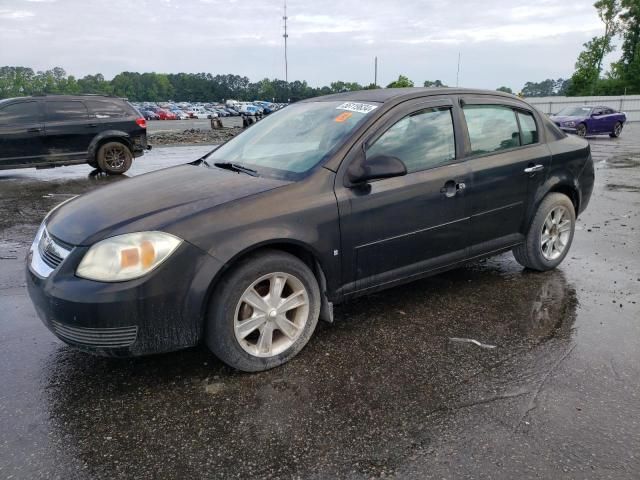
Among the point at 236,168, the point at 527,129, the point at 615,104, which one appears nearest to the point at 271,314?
the point at 236,168

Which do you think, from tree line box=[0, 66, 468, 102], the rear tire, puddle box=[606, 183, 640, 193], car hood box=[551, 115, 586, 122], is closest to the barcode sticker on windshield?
puddle box=[606, 183, 640, 193]

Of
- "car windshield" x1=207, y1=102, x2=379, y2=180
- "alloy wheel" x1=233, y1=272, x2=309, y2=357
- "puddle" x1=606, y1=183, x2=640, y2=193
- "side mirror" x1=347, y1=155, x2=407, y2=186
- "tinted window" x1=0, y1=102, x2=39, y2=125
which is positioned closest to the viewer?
"alloy wheel" x1=233, y1=272, x2=309, y2=357

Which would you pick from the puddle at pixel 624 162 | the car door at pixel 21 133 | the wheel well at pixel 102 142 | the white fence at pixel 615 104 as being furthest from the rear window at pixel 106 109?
the white fence at pixel 615 104

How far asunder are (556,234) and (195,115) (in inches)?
2613

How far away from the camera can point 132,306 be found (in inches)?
106

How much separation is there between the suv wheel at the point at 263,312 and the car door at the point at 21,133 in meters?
9.90

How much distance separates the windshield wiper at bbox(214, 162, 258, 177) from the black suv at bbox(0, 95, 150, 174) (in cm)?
875

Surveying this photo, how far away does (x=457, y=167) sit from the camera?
3.88m

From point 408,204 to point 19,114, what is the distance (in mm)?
10246

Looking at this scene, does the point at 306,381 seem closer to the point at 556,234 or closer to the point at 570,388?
the point at 570,388

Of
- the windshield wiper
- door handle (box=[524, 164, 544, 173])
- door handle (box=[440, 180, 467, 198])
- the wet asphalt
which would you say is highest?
the windshield wiper

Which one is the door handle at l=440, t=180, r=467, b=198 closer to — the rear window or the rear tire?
the rear window

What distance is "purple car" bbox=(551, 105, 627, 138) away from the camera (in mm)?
22359

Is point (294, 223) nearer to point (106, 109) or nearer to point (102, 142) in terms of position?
point (102, 142)
